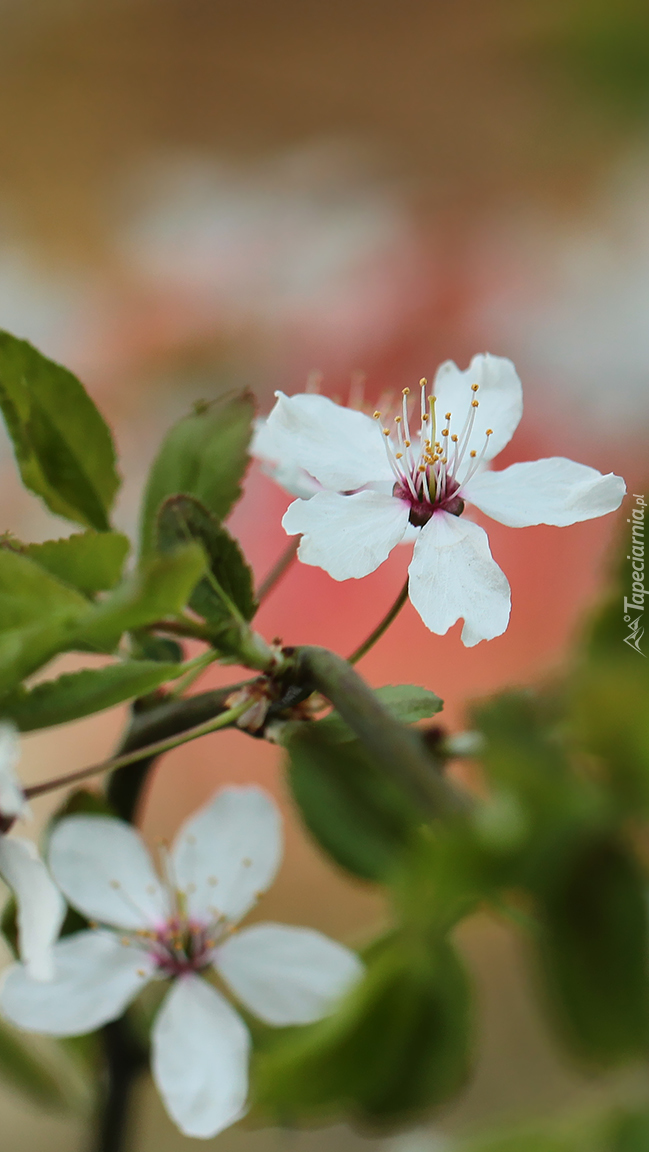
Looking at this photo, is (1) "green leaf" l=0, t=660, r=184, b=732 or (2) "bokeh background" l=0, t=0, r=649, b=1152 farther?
(2) "bokeh background" l=0, t=0, r=649, b=1152

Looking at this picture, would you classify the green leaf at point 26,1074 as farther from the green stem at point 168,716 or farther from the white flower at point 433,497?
the white flower at point 433,497

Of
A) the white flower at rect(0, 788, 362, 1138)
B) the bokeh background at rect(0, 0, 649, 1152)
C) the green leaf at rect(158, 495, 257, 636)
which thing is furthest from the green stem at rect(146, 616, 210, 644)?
the bokeh background at rect(0, 0, 649, 1152)

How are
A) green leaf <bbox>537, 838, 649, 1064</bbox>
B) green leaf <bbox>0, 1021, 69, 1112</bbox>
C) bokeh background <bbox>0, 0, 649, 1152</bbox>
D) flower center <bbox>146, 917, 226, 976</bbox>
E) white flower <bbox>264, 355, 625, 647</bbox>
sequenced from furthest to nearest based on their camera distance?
1. bokeh background <bbox>0, 0, 649, 1152</bbox>
2. green leaf <bbox>0, 1021, 69, 1112</bbox>
3. flower center <bbox>146, 917, 226, 976</bbox>
4. white flower <bbox>264, 355, 625, 647</bbox>
5. green leaf <bbox>537, 838, 649, 1064</bbox>

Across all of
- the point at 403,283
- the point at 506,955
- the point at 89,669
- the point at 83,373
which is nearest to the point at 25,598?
the point at 89,669

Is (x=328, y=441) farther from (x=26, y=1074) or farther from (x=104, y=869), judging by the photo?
(x=26, y=1074)

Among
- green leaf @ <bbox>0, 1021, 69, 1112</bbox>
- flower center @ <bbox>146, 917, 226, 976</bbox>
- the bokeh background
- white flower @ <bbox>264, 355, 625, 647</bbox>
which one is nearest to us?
white flower @ <bbox>264, 355, 625, 647</bbox>

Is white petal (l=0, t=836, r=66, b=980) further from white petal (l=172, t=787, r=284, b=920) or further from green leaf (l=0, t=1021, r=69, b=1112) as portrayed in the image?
green leaf (l=0, t=1021, r=69, b=1112)

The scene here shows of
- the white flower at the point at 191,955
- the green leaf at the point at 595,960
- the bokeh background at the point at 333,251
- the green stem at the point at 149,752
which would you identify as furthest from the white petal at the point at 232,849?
the bokeh background at the point at 333,251
